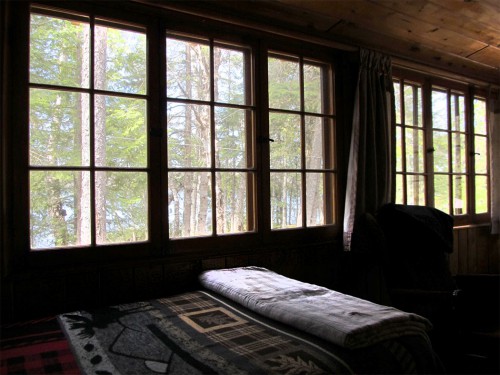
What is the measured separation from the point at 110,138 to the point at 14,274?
708 mm

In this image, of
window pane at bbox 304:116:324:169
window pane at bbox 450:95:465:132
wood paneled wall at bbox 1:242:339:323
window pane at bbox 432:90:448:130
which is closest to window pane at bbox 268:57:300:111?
window pane at bbox 304:116:324:169

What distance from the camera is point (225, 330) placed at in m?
1.25

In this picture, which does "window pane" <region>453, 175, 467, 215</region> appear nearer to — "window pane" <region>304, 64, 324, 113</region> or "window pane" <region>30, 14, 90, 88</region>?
"window pane" <region>304, 64, 324, 113</region>

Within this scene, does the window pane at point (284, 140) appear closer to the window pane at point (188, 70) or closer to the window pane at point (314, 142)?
the window pane at point (314, 142)

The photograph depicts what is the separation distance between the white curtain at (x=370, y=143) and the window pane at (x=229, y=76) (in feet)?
2.67

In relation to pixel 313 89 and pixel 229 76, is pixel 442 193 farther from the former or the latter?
pixel 229 76

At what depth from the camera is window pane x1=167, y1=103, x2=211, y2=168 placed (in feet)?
6.19

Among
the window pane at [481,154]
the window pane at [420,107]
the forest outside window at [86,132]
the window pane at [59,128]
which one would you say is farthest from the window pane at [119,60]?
the window pane at [481,154]

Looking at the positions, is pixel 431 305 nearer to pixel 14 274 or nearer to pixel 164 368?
pixel 164 368

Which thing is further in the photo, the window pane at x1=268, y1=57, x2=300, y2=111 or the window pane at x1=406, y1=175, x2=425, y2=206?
the window pane at x1=406, y1=175, x2=425, y2=206

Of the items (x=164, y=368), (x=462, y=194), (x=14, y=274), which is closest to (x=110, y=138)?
(x=14, y=274)

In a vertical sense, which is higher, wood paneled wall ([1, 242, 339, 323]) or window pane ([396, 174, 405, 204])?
window pane ([396, 174, 405, 204])

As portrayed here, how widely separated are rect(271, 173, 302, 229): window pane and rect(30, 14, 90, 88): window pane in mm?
1161

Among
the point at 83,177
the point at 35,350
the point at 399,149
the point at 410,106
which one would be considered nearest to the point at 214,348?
the point at 35,350
